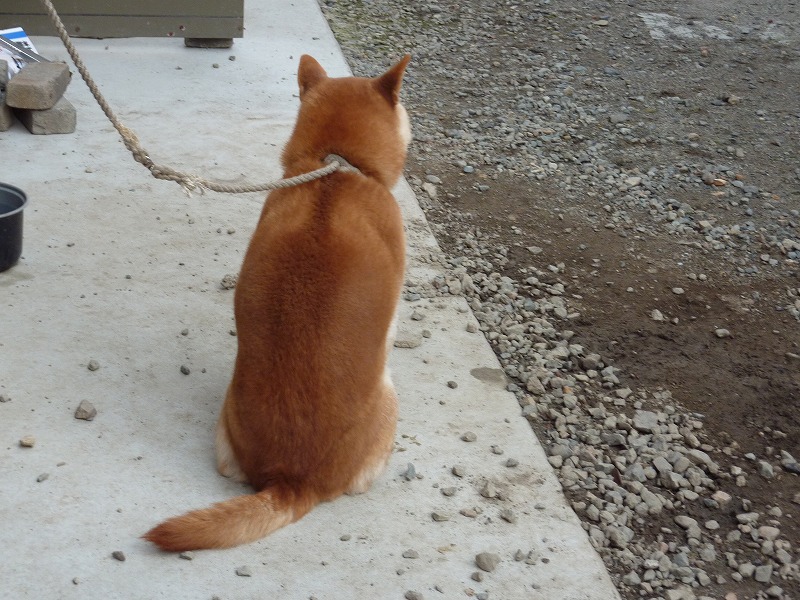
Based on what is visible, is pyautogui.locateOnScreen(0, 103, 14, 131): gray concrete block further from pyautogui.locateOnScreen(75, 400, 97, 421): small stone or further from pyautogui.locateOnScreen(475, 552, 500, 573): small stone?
pyautogui.locateOnScreen(475, 552, 500, 573): small stone

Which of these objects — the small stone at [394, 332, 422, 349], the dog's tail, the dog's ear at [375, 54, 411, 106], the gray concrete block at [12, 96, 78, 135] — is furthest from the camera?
the gray concrete block at [12, 96, 78, 135]

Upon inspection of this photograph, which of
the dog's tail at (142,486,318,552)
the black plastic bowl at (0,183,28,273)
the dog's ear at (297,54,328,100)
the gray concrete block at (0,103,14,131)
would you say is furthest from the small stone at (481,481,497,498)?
the gray concrete block at (0,103,14,131)

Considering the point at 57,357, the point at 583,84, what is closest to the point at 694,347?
the point at 57,357

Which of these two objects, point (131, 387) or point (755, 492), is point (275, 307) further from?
point (755, 492)

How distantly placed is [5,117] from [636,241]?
3540 millimetres

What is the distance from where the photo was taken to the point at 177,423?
3223 mm

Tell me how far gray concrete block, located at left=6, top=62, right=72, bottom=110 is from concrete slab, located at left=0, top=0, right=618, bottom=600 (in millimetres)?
193

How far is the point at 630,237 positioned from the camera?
16.2ft

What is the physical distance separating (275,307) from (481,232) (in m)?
2.30

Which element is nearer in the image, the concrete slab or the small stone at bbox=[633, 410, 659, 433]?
the concrete slab

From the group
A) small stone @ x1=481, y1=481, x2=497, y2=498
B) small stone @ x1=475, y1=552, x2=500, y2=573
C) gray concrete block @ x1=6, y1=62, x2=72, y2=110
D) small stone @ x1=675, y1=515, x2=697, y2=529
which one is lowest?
small stone @ x1=675, y1=515, x2=697, y2=529

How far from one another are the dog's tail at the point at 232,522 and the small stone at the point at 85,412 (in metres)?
0.67

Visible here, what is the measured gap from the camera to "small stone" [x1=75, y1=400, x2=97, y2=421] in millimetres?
3154

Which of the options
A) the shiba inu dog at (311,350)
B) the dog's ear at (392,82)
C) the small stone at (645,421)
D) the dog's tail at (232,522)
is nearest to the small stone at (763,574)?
the small stone at (645,421)
